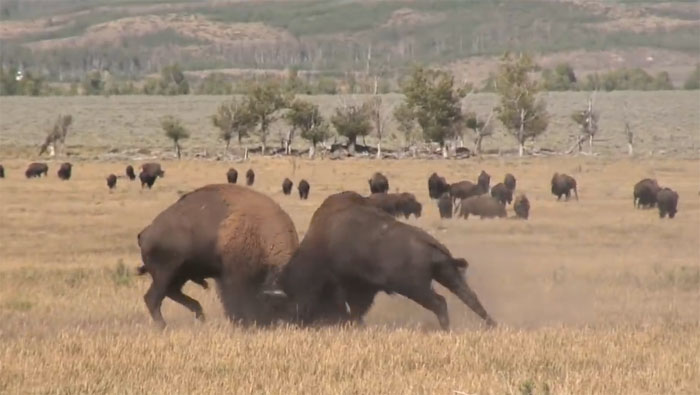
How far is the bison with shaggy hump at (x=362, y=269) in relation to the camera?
13.9 metres

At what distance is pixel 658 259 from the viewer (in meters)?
23.2

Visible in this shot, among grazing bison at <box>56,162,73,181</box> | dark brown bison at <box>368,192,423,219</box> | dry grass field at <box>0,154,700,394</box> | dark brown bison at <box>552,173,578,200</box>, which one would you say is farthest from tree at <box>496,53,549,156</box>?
dry grass field at <box>0,154,700,394</box>

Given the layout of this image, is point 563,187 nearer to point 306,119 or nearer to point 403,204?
point 403,204

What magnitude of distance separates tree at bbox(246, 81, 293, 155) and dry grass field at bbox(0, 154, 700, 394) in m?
44.2

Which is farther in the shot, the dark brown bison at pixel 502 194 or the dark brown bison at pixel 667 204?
the dark brown bison at pixel 502 194

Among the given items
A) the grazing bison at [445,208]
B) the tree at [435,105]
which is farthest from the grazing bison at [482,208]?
the tree at [435,105]

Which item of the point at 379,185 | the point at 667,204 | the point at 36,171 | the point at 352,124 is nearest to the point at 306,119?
the point at 352,124

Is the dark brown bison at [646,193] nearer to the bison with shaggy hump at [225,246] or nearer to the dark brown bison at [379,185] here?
the dark brown bison at [379,185]

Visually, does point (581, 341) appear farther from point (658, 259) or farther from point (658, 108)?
point (658, 108)

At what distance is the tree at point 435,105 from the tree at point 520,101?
384cm

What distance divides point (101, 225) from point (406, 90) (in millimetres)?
52937

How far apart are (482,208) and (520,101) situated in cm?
4822

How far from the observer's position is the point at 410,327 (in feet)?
46.8

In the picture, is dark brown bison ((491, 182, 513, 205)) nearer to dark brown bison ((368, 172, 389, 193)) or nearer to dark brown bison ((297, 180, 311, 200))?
dark brown bison ((368, 172, 389, 193))
